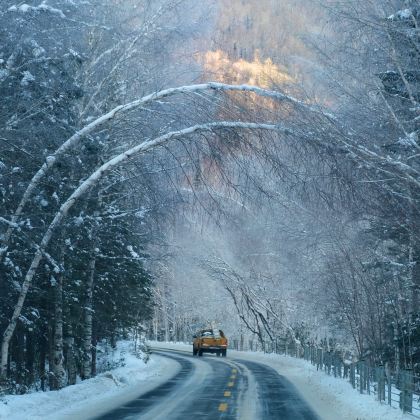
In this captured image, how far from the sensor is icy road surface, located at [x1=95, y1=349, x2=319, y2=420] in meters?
14.9

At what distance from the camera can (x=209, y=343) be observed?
53.5 meters

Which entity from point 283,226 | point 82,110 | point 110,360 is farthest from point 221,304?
point 82,110

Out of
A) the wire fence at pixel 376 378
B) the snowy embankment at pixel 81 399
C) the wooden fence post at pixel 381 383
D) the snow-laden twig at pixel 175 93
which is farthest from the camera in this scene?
the wooden fence post at pixel 381 383

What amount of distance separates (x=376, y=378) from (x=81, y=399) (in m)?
7.35

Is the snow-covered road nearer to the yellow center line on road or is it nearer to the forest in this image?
the yellow center line on road

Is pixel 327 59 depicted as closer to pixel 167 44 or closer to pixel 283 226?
pixel 167 44

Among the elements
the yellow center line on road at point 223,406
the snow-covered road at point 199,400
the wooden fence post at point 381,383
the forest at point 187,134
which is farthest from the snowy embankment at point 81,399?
the wooden fence post at point 381,383

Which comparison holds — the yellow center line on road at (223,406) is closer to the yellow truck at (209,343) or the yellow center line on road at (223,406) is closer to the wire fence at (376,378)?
the wire fence at (376,378)

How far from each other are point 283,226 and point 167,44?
11.9m

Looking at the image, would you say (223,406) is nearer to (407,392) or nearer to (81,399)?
(81,399)

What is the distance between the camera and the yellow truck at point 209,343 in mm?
53312

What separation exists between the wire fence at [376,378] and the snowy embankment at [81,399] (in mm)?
6339

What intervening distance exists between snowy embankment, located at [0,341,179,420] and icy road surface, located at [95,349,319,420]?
1.69ft

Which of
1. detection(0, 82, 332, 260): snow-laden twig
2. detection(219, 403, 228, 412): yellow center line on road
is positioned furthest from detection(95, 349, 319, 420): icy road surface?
detection(0, 82, 332, 260): snow-laden twig
